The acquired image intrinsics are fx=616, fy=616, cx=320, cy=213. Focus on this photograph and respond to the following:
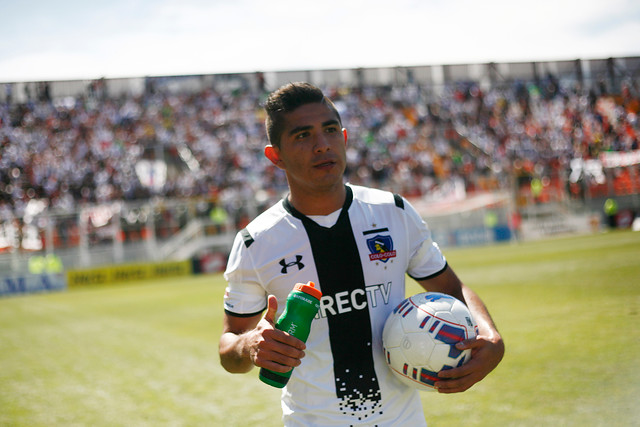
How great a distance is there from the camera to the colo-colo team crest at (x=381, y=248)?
232 centimetres

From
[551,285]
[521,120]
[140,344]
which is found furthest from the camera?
[521,120]

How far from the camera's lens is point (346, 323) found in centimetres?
226

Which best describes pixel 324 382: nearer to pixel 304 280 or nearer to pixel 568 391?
pixel 304 280

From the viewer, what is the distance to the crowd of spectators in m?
26.5

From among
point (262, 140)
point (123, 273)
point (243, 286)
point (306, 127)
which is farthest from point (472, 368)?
point (262, 140)

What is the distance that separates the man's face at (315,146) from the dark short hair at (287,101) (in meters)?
0.02

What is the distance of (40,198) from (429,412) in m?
24.3

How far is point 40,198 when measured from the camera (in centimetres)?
2539

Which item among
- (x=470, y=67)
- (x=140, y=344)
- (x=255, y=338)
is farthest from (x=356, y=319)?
(x=470, y=67)

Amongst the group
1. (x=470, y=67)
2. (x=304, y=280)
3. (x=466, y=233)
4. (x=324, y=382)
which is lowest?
(x=466, y=233)

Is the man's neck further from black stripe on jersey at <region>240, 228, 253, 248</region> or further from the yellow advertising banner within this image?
the yellow advertising banner

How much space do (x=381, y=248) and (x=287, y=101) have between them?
0.65 m

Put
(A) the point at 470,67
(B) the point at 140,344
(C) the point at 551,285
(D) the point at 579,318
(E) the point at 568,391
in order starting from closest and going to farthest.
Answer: (E) the point at 568,391 < (D) the point at 579,318 < (B) the point at 140,344 < (C) the point at 551,285 < (A) the point at 470,67

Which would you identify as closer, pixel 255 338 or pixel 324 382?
pixel 255 338
